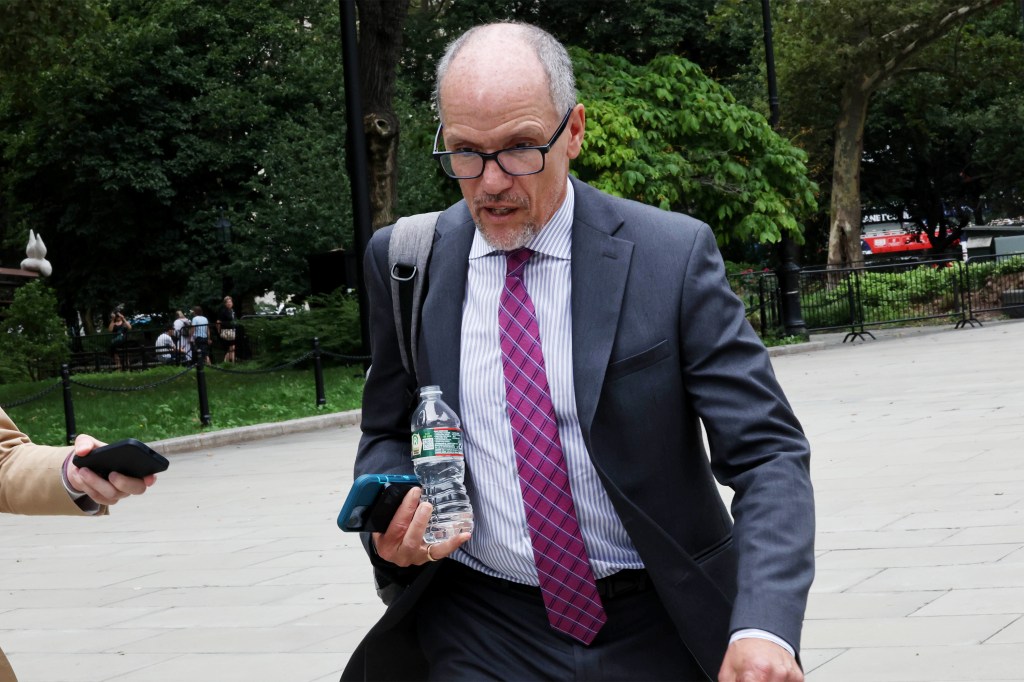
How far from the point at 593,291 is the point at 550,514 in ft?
1.31

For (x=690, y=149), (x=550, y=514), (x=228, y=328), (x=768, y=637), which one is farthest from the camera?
(x=228, y=328)

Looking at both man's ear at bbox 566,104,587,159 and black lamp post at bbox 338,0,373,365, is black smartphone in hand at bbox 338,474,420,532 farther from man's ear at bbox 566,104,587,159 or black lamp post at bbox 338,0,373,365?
black lamp post at bbox 338,0,373,365

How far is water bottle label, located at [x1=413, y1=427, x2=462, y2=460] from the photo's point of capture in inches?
96.9

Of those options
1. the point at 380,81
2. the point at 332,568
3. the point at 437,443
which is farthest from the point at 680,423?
the point at 380,81

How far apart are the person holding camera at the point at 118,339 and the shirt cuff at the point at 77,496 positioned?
41834 millimetres

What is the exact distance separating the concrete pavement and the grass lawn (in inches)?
140

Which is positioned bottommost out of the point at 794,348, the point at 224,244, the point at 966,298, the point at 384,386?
the point at 794,348

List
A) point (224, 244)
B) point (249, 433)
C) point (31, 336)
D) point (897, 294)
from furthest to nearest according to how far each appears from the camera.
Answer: point (224, 244)
point (31, 336)
point (897, 294)
point (249, 433)

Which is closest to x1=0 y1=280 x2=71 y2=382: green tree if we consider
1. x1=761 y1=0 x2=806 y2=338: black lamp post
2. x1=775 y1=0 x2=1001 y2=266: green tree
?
x1=761 y1=0 x2=806 y2=338: black lamp post

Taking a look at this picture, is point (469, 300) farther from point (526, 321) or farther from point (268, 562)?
point (268, 562)

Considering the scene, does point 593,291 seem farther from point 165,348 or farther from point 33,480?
point 165,348

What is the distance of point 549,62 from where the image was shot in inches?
101

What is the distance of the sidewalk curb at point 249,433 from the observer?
52.3 feet

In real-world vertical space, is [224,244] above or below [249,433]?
above
